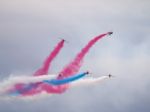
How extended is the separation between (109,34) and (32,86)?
2150 cm

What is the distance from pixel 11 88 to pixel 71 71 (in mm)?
16799

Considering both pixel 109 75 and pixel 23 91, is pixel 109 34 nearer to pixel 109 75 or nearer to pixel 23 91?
pixel 109 75

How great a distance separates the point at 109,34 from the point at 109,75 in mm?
8925

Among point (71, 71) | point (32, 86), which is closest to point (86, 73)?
point (71, 71)

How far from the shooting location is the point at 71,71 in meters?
182

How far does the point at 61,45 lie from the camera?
187000 millimetres

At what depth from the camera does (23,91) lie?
18962cm

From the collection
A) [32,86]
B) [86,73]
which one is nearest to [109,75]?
[86,73]

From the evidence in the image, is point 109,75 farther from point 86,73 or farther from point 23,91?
point 23,91

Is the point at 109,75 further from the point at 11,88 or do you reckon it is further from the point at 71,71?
the point at 11,88

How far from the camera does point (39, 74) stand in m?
187

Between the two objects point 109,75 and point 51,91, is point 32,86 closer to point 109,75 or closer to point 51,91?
point 51,91

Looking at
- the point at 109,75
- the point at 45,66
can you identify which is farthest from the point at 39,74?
the point at 109,75

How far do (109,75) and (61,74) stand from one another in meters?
10.6
